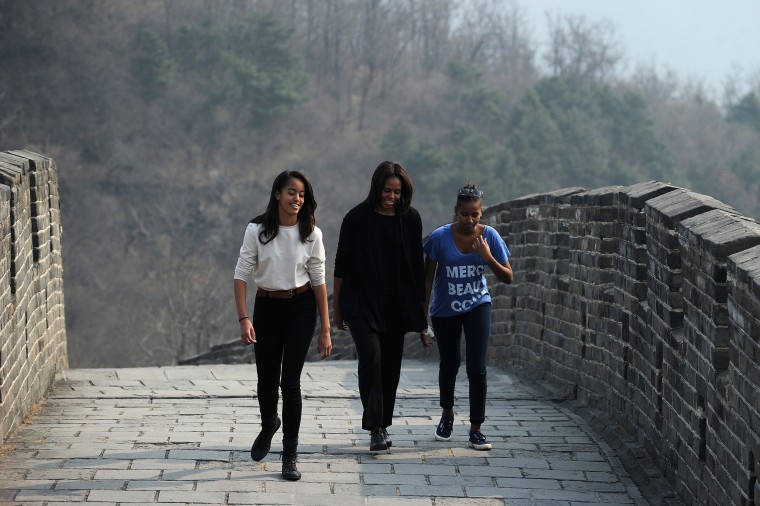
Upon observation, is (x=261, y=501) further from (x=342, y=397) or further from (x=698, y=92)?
(x=698, y=92)

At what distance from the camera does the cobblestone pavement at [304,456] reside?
213 inches

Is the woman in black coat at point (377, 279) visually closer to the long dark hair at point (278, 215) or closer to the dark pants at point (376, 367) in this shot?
the dark pants at point (376, 367)

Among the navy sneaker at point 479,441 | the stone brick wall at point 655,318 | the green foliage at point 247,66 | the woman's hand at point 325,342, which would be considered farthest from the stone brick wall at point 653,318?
the green foliage at point 247,66

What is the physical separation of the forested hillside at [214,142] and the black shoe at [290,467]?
42.4 meters

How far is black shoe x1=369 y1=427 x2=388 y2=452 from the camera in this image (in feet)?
20.4

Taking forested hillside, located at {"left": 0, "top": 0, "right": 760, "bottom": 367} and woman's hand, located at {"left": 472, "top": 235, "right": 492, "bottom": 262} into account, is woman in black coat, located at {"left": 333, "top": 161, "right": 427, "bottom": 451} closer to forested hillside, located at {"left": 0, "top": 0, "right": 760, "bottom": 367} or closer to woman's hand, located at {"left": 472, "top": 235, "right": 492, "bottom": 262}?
woman's hand, located at {"left": 472, "top": 235, "right": 492, "bottom": 262}

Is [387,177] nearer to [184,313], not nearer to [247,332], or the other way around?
[247,332]

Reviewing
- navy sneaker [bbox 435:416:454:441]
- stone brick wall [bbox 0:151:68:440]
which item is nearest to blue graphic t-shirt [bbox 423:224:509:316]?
navy sneaker [bbox 435:416:454:441]

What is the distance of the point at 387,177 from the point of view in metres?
5.95

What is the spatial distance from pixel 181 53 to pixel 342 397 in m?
57.4

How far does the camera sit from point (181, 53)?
63812 mm

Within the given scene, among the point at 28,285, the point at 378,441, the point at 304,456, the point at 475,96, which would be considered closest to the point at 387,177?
the point at 378,441

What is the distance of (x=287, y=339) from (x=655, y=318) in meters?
1.86

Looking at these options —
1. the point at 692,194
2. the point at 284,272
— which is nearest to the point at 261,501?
the point at 284,272
